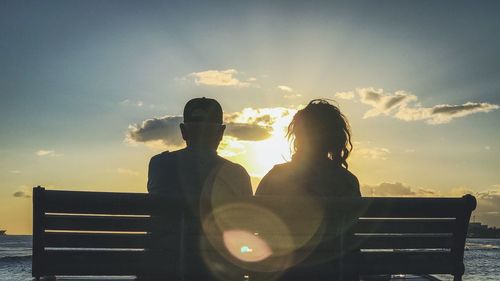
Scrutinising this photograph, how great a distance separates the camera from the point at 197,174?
13.5ft

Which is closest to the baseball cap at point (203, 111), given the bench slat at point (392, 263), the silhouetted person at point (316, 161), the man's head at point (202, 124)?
the man's head at point (202, 124)

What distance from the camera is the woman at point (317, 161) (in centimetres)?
447

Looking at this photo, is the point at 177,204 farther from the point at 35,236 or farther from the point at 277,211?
the point at 35,236

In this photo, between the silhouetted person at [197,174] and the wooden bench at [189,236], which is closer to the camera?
the wooden bench at [189,236]

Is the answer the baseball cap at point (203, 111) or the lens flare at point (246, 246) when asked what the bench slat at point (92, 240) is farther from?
the baseball cap at point (203, 111)

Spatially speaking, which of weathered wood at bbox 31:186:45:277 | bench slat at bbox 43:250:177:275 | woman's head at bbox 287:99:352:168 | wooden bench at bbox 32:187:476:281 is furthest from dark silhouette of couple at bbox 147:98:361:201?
weathered wood at bbox 31:186:45:277

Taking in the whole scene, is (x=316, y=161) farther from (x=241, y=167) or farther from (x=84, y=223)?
(x=84, y=223)

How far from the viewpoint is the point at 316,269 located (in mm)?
3963

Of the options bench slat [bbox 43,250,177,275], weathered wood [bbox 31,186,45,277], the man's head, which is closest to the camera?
weathered wood [bbox 31,186,45,277]

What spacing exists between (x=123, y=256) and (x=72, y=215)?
431 mm

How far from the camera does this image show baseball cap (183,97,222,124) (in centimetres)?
434

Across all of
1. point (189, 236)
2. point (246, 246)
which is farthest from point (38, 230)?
point (246, 246)

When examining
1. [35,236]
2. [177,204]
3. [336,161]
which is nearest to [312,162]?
[336,161]

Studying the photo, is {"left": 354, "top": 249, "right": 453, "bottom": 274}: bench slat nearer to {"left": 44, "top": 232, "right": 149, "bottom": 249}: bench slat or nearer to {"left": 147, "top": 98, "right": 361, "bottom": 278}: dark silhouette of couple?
{"left": 147, "top": 98, "right": 361, "bottom": 278}: dark silhouette of couple
